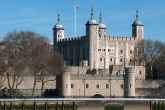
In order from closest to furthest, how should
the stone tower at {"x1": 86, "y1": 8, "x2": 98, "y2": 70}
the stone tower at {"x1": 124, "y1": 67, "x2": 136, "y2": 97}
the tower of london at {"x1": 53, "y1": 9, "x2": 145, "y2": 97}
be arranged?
the stone tower at {"x1": 124, "y1": 67, "x2": 136, "y2": 97} → the tower of london at {"x1": 53, "y1": 9, "x2": 145, "y2": 97} → the stone tower at {"x1": 86, "y1": 8, "x2": 98, "y2": 70}

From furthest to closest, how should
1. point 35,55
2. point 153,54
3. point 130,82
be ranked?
point 153,54
point 35,55
point 130,82

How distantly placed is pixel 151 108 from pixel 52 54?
50.7m

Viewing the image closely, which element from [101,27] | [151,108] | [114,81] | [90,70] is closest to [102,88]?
[114,81]

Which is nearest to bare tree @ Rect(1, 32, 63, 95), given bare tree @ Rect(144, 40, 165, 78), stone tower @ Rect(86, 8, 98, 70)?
bare tree @ Rect(144, 40, 165, 78)

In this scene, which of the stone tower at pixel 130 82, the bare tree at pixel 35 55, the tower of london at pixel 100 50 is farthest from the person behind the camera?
the tower of london at pixel 100 50

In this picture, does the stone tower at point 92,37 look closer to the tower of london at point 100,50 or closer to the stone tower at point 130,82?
the tower of london at point 100,50

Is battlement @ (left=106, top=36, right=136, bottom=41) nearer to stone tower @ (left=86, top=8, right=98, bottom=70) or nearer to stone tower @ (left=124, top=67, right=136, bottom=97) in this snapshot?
stone tower @ (left=86, top=8, right=98, bottom=70)

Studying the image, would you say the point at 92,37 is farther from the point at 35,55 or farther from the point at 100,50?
the point at 35,55

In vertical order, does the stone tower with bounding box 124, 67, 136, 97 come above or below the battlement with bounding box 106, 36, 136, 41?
below

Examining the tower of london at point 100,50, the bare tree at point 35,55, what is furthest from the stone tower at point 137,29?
the bare tree at point 35,55

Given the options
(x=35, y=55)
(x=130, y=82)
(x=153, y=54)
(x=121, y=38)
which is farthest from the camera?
(x=121, y=38)

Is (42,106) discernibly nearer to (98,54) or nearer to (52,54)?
(52,54)

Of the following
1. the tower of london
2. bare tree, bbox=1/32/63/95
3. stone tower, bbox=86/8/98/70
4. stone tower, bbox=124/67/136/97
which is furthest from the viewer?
stone tower, bbox=86/8/98/70

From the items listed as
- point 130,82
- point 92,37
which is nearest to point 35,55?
point 130,82
